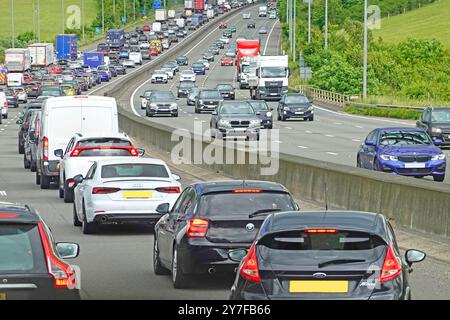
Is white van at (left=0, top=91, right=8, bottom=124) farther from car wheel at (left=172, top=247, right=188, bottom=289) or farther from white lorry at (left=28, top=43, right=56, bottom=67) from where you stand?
white lorry at (left=28, top=43, right=56, bottom=67)

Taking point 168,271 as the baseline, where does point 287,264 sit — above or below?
above

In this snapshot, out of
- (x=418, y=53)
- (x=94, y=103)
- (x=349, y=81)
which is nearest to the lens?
(x=94, y=103)

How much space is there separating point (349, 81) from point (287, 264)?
9749 cm

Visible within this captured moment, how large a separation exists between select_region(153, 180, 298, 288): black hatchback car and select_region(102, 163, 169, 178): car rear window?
762 centimetres

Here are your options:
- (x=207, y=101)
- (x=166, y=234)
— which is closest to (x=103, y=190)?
(x=166, y=234)

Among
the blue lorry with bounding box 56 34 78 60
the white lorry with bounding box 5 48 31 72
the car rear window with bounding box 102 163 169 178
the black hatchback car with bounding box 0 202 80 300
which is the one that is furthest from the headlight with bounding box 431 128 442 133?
the blue lorry with bounding box 56 34 78 60

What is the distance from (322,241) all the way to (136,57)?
157911 millimetres

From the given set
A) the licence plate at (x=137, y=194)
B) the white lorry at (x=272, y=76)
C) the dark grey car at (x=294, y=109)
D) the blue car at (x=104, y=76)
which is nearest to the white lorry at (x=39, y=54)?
the blue car at (x=104, y=76)

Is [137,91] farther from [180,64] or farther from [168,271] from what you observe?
[168,271]

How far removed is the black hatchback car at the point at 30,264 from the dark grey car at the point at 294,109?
63.6 m

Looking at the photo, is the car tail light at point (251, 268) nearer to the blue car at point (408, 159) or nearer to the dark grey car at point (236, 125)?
the blue car at point (408, 159)

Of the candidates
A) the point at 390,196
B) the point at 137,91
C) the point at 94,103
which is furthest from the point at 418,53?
the point at 390,196

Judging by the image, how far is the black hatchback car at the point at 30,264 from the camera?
1063 cm

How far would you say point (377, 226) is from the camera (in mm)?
11898
